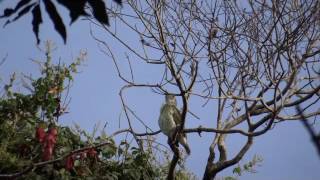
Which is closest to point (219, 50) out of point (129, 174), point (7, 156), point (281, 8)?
point (281, 8)

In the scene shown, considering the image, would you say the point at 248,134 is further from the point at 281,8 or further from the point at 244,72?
the point at 281,8

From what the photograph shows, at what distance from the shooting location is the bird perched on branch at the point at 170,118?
631 cm

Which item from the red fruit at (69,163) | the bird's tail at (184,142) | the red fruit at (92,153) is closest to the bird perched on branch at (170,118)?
the bird's tail at (184,142)

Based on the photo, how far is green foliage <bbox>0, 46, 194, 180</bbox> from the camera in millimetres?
5332

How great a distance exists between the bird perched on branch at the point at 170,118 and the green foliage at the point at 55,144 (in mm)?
372

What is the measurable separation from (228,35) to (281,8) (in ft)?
2.35

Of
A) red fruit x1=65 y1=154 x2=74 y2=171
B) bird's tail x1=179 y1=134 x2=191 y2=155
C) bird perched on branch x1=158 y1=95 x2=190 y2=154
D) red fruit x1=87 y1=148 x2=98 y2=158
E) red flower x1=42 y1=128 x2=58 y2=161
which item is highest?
bird perched on branch x1=158 y1=95 x2=190 y2=154

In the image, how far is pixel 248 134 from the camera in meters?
5.41

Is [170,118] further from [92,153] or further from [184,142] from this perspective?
[92,153]

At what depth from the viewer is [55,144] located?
554 centimetres

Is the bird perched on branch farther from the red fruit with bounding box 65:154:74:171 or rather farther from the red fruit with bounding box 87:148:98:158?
the red fruit with bounding box 65:154:74:171

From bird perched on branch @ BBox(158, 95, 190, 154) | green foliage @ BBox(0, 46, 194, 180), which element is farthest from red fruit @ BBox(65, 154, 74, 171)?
bird perched on branch @ BBox(158, 95, 190, 154)

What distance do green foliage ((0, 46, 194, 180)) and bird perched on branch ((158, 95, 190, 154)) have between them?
1.22 feet

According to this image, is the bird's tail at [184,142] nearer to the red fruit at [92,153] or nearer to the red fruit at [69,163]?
the red fruit at [92,153]
